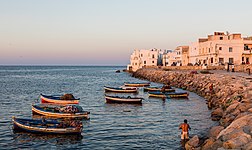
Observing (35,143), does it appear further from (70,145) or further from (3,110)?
(3,110)

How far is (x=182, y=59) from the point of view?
110 metres

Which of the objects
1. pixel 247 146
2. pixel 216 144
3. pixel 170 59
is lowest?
pixel 216 144

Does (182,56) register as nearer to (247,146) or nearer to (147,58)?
(147,58)

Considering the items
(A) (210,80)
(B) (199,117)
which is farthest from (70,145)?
(A) (210,80)

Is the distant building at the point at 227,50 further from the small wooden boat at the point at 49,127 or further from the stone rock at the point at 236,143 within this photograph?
the stone rock at the point at 236,143

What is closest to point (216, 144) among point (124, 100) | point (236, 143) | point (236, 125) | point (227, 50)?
point (236, 143)

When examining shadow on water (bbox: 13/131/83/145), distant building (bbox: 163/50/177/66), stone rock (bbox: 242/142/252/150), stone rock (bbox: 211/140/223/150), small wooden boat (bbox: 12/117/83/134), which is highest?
distant building (bbox: 163/50/177/66)

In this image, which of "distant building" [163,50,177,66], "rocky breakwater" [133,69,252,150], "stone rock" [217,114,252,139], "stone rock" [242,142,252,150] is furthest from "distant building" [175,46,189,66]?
"stone rock" [242,142,252,150]

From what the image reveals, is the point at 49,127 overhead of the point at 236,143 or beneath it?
beneath

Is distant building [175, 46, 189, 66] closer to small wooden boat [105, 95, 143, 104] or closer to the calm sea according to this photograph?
small wooden boat [105, 95, 143, 104]

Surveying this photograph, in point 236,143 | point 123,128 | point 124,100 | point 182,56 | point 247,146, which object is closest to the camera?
point 247,146

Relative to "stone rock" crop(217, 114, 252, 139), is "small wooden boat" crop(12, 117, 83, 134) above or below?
below

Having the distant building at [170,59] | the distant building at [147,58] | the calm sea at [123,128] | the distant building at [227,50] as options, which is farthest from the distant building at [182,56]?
the calm sea at [123,128]

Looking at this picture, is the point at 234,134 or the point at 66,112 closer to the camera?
the point at 234,134
